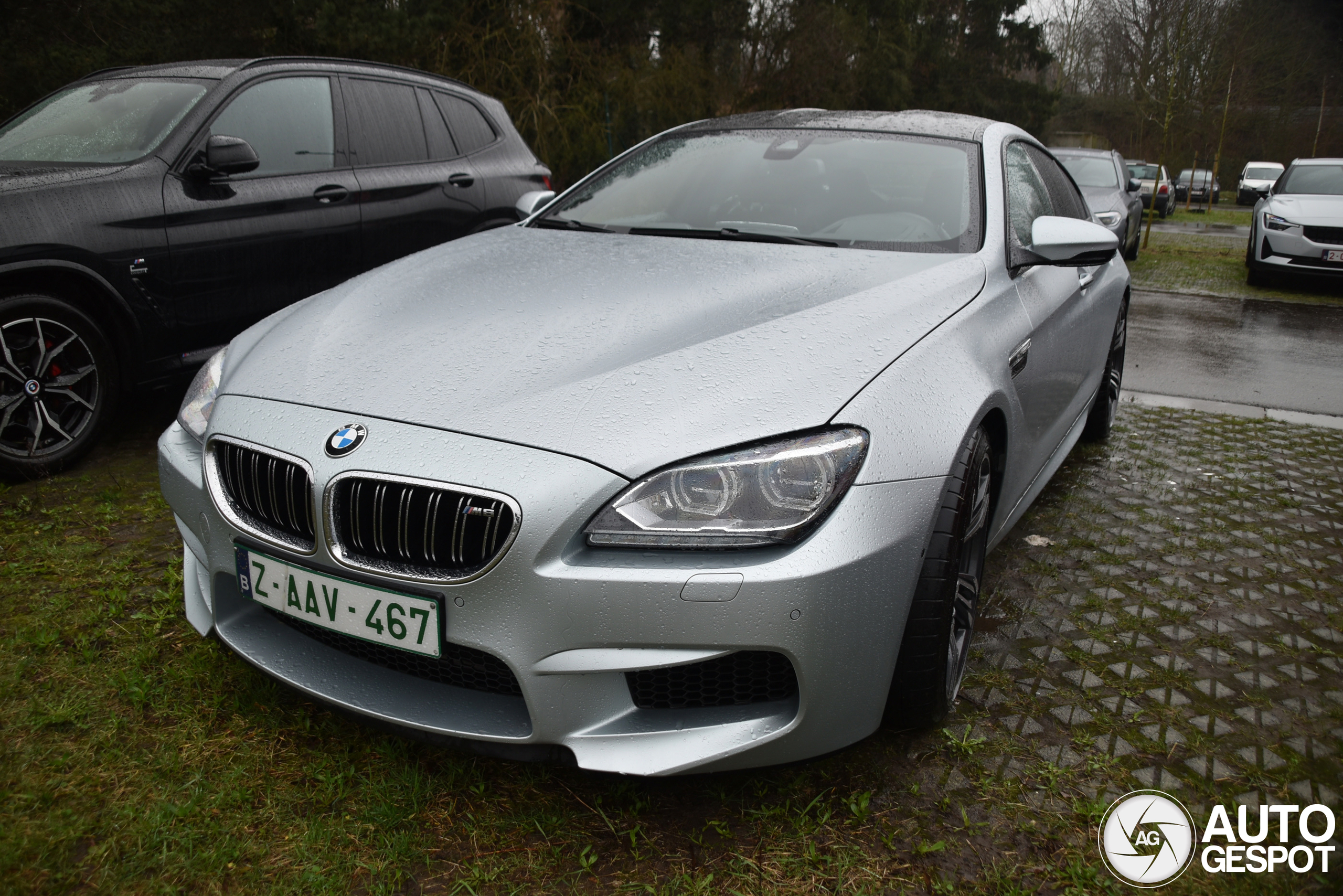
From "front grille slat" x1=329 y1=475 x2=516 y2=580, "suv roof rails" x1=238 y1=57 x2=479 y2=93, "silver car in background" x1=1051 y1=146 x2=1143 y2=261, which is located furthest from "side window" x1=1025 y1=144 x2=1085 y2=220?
"silver car in background" x1=1051 y1=146 x2=1143 y2=261

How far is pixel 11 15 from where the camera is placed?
1066 cm

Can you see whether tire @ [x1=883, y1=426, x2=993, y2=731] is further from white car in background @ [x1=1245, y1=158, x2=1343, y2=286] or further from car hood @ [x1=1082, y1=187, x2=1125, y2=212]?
white car in background @ [x1=1245, y1=158, x2=1343, y2=286]

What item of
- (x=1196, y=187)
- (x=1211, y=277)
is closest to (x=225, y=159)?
(x=1211, y=277)

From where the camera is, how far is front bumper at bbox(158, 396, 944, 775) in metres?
1.64

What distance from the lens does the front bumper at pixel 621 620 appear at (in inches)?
64.4

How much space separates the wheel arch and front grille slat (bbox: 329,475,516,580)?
94.5 inches

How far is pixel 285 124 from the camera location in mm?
4328

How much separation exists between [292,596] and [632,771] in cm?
75

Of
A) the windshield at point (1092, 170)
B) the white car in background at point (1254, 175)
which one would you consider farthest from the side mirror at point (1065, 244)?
the white car in background at point (1254, 175)

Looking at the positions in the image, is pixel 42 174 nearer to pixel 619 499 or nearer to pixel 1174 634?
pixel 619 499

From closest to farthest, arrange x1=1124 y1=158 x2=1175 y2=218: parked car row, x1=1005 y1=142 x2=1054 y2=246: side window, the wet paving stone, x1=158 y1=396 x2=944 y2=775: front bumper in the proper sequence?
x1=158 y1=396 x2=944 y2=775: front bumper, the wet paving stone, x1=1005 y1=142 x2=1054 y2=246: side window, x1=1124 y1=158 x2=1175 y2=218: parked car row

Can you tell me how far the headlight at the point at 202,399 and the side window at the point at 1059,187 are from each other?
9.49ft
